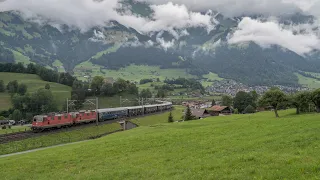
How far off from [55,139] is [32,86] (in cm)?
11148

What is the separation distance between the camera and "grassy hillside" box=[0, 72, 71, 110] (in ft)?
415

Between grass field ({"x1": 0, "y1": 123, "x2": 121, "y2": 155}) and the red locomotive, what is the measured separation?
452 cm

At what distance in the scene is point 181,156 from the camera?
2125 centimetres

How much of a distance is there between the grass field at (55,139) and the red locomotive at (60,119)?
452cm

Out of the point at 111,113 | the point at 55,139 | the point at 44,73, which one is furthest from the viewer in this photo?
the point at 44,73

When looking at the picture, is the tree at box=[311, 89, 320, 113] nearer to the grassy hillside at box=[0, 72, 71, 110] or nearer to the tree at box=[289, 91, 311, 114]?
the tree at box=[289, 91, 311, 114]

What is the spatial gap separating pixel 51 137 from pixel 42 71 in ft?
461

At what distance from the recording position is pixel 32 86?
156 metres

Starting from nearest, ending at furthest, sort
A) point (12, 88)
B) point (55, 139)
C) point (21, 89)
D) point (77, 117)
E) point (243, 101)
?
point (55, 139), point (77, 117), point (243, 101), point (12, 88), point (21, 89)

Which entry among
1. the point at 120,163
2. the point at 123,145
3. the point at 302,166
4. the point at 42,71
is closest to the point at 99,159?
the point at 120,163

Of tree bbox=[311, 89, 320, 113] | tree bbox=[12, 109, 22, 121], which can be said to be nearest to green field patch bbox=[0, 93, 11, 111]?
tree bbox=[12, 109, 22, 121]

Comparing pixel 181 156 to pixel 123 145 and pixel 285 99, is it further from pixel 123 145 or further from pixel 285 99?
pixel 285 99

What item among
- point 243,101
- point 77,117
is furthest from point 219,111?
point 77,117

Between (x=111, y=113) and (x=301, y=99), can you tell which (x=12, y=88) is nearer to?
(x=111, y=113)
